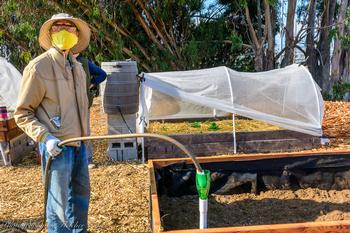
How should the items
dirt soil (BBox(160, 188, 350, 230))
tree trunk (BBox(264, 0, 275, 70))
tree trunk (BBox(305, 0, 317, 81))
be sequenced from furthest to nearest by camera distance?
1. tree trunk (BBox(305, 0, 317, 81))
2. tree trunk (BBox(264, 0, 275, 70))
3. dirt soil (BBox(160, 188, 350, 230))

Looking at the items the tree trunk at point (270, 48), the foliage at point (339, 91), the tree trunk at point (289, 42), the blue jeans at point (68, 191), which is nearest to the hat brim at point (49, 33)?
the blue jeans at point (68, 191)

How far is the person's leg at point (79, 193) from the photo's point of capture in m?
3.10

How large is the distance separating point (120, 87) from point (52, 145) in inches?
139

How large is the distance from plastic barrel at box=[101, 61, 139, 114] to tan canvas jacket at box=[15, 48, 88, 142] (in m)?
3.13

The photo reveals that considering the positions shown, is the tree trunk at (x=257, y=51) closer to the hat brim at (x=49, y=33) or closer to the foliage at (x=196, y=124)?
the foliage at (x=196, y=124)

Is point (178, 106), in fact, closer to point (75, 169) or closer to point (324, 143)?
point (324, 143)

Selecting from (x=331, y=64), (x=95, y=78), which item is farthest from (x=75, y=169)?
(x=331, y=64)

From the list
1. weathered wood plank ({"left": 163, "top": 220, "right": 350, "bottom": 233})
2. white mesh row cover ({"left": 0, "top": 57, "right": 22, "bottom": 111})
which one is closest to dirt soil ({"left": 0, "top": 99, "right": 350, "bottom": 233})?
weathered wood plank ({"left": 163, "top": 220, "right": 350, "bottom": 233})

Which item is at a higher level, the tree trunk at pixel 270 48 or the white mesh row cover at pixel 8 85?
the tree trunk at pixel 270 48

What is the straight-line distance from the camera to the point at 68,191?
292cm

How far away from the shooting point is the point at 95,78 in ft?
16.9

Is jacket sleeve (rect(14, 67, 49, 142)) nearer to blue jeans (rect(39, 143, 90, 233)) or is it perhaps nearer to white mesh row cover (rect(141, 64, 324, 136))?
blue jeans (rect(39, 143, 90, 233))

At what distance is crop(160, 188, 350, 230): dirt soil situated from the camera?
3404 millimetres

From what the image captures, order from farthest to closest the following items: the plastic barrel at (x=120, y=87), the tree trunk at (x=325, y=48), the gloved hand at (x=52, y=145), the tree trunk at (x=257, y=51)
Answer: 1. the tree trunk at (x=325, y=48)
2. the tree trunk at (x=257, y=51)
3. the plastic barrel at (x=120, y=87)
4. the gloved hand at (x=52, y=145)
